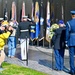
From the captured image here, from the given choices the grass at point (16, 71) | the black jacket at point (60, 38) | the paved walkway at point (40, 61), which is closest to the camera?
the grass at point (16, 71)

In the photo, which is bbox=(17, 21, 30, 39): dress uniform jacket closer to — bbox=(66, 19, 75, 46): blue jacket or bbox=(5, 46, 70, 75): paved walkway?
bbox=(5, 46, 70, 75): paved walkway

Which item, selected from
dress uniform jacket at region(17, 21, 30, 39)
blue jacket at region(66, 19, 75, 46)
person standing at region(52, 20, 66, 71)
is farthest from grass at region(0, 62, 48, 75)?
dress uniform jacket at region(17, 21, 30, 39)

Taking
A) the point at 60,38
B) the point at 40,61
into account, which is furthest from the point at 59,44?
the point at 40,61

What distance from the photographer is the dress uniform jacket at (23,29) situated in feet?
44.7

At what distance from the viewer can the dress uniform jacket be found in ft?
44.7

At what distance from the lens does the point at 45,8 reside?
1880 cm

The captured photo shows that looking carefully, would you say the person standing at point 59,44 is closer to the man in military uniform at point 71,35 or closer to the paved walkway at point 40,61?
the paved walkway at point 40,61

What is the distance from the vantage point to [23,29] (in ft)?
45.0

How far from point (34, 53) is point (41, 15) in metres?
3.41

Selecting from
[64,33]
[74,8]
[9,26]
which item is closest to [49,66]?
[64,33]

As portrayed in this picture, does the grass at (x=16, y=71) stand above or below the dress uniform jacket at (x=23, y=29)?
below

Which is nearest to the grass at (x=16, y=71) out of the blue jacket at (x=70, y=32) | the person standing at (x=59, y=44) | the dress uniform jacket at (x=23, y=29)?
the person standing at (x=59, y=44)

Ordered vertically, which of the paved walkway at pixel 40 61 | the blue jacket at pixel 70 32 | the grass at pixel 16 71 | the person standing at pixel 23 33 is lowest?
the paved walkway at pixel 40 61

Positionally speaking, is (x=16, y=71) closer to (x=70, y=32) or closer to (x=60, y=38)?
(x=60, y=38)
